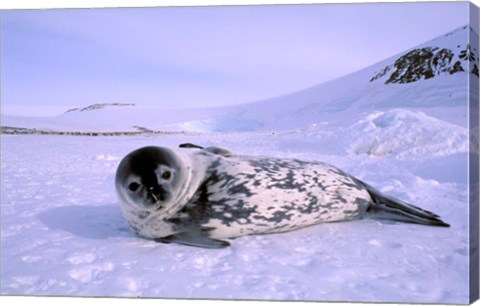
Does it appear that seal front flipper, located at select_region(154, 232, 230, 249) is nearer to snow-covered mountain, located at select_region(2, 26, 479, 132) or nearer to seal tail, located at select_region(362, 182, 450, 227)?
seal tail, located at select_region(362, 182, 450, 227)

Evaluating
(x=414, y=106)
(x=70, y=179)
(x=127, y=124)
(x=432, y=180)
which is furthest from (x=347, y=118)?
(x=70, y=179)

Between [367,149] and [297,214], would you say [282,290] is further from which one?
[367,149]

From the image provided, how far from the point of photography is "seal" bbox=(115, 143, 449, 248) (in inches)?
130

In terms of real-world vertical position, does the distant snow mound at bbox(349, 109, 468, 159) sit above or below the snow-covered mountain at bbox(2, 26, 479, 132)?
below

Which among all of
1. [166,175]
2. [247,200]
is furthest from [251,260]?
[166,175]

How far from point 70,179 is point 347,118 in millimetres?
3923

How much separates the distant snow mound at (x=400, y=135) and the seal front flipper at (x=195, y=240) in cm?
268

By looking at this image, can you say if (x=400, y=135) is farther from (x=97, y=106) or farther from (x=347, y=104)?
(x=97, y=106)

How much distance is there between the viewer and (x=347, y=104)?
7.33 metres

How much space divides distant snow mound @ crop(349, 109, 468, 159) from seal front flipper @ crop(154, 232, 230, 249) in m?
2.68

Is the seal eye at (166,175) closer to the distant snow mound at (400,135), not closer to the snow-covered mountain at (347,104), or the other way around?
the snow-covered mountain at (347,104)

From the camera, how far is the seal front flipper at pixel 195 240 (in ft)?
10.8

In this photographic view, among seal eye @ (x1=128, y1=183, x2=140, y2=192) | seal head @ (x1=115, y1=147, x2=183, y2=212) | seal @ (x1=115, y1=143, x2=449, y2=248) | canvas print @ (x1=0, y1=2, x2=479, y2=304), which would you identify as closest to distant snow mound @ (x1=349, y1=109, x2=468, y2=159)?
canvas print @ (x1=0, y1=2, x2=479, y2=304)

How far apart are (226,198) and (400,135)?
3790 millimetres
